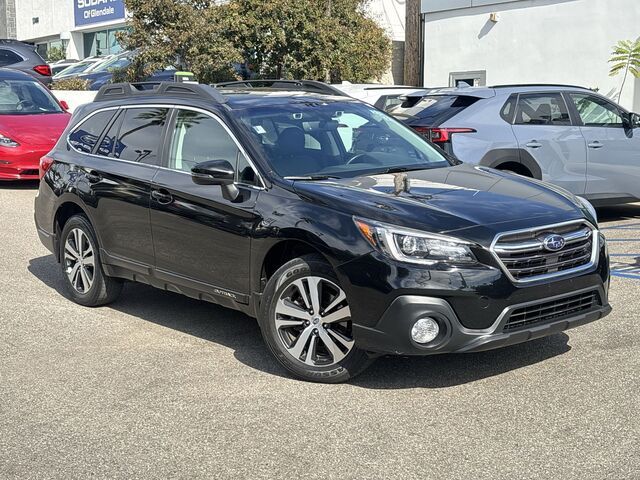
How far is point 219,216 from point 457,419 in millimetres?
2062

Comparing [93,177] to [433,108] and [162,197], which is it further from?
[433,108]

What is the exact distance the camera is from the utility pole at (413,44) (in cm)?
2331

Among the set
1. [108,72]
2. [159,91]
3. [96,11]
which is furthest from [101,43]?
A: [159,91]

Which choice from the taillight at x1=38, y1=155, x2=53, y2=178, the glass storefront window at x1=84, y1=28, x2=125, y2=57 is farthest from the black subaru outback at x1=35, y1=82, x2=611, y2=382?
the glass storefront window at x1=84, y1=28, x2=125, y2=57

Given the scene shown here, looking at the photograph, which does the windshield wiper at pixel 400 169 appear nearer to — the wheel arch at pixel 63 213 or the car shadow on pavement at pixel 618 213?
the wheel arch at pixel 63 213

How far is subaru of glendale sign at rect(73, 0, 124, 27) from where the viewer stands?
124ft

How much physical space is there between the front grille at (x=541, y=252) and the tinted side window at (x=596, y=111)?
5.65m

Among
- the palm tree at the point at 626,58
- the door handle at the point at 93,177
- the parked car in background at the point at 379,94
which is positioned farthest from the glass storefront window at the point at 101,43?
the door handle at the point at 93,177

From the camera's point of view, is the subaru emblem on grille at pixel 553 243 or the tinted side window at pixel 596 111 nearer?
the subaru emblem on grille at pixel 553 243

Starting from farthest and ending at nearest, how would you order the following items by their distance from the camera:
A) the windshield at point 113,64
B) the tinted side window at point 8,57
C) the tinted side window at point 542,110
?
the windshield at point 113,64 < the tinted side window at point 8,57 < the tinted side window at point 542,110

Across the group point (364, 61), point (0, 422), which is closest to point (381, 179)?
point (0, 422)

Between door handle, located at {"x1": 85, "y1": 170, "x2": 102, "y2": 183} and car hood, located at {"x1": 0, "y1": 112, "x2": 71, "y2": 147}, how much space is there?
7.55 meters

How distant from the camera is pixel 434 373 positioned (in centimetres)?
560

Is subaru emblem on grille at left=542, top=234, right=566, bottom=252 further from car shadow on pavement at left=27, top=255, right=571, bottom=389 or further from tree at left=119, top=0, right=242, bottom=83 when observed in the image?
tree at left=119, top=0, right=242, bottom=83
